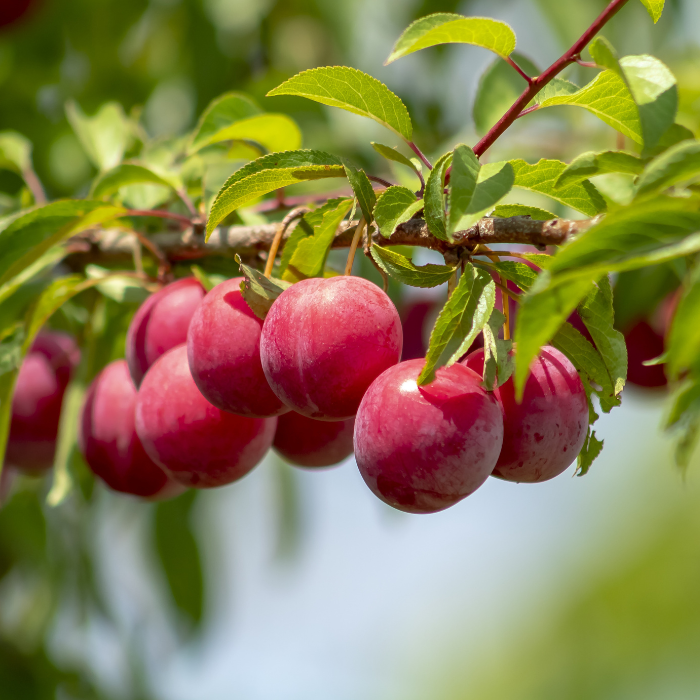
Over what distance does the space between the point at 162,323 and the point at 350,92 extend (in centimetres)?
36

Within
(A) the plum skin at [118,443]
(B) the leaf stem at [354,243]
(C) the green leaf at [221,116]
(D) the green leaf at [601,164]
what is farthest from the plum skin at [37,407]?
(D) the green leaf at [601,164]

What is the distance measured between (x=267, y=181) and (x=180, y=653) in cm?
148

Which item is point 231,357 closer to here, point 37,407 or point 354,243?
point 354,243

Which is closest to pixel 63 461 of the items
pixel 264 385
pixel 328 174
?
pixel 264 385

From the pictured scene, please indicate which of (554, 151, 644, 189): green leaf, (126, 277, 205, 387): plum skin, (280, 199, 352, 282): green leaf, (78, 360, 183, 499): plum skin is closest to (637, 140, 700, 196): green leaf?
(554, 151, 644, 189): green leaf

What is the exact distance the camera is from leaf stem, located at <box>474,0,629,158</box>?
0.67m

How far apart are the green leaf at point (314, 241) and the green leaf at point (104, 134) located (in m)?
0.59

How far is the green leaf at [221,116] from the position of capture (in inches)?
39.9

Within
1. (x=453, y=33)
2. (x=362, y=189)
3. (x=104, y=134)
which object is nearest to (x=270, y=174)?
(x=362, y=189)

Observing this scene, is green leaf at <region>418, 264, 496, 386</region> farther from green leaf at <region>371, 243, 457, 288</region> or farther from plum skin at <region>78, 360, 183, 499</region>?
plum skin at <region>78, 360, 183, 499</region>

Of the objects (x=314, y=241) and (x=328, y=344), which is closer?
(x=328, y=344)

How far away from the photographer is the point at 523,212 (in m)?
0.72

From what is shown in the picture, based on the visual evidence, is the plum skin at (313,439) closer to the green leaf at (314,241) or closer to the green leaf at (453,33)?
the green leaf at (314,241)

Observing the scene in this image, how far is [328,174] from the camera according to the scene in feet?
2.42
